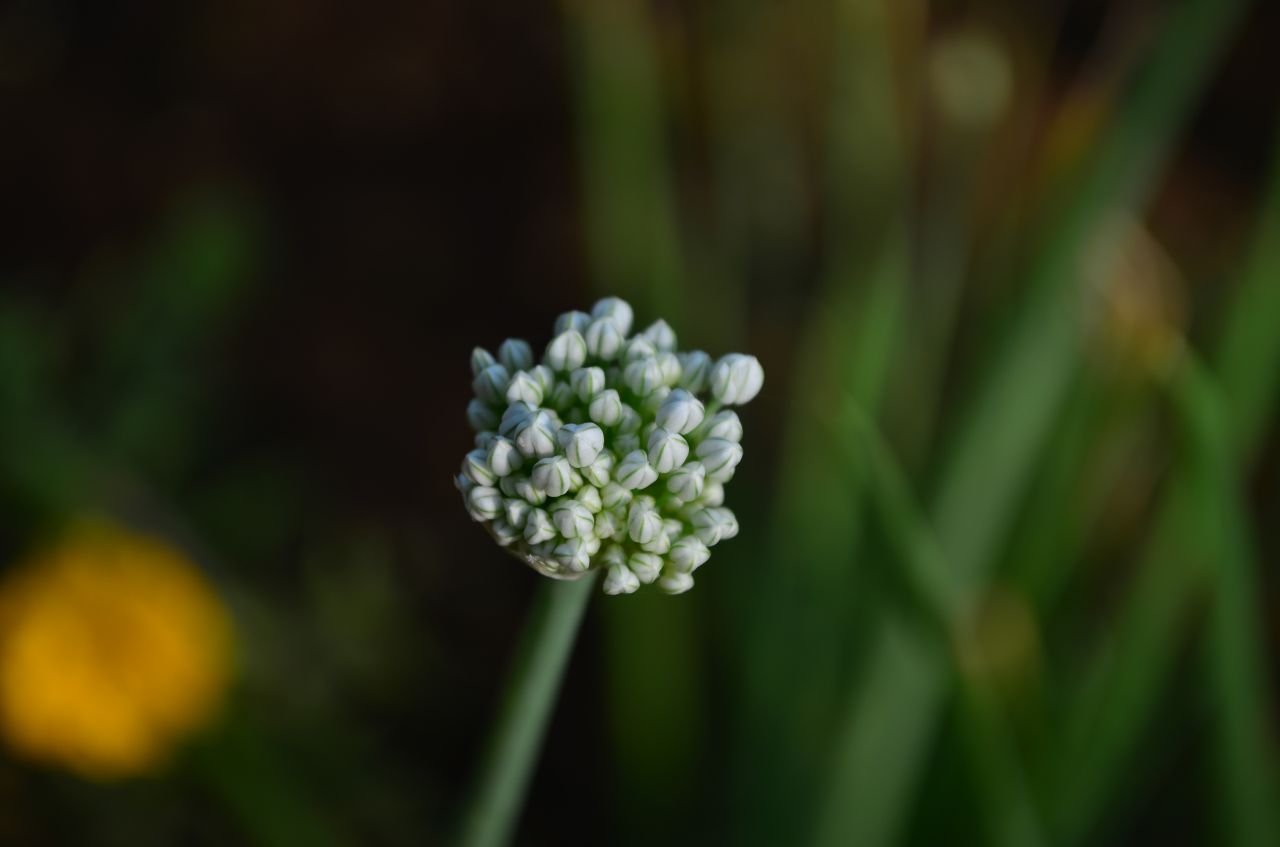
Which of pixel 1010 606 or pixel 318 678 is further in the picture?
pixel 318 678

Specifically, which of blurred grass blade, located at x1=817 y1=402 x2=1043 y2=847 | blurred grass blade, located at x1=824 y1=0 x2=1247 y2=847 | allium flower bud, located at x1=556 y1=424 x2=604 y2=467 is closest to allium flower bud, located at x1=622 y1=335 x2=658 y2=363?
allium flower bud, located at x1=556 y1=424 x2=604 y2=467

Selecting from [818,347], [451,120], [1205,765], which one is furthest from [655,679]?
[451,120]

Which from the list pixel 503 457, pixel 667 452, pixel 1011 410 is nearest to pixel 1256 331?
pixel 1011 410

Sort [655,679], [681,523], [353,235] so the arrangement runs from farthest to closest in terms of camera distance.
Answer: [353,235]
[655,679]
[681,523]

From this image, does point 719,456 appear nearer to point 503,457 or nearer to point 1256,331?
point 503,457

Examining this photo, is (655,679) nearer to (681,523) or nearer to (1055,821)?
(1055,821)

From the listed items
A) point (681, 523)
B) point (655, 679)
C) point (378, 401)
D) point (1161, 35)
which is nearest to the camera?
point (681, 523)

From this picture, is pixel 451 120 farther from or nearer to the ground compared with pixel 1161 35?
farther from the ground

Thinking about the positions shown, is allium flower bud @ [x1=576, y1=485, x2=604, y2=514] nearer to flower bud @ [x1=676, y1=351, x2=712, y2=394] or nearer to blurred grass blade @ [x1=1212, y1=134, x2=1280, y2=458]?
flower bud @ [x1=676, y1=351, x2=712, y2=394]
